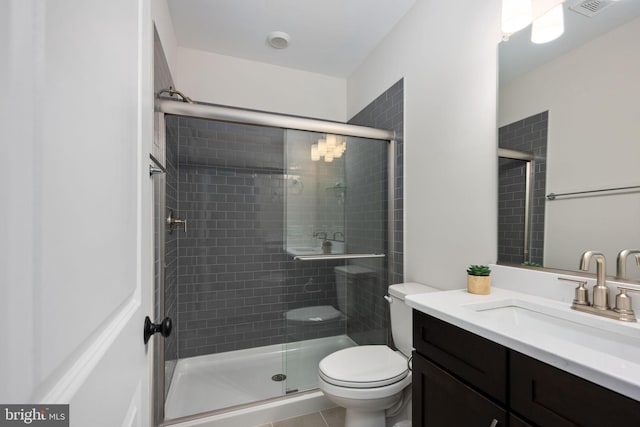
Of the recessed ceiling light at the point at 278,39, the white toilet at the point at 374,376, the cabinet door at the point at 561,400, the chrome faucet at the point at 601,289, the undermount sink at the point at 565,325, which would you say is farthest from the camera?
the recessed ceiling light at the point at 278,39

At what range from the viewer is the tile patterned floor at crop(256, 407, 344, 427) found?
5.61ft

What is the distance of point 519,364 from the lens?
741 mm

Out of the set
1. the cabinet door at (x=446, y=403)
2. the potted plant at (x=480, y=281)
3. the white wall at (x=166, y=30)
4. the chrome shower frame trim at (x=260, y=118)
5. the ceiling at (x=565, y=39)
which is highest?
the white wall at (x=166, y=30)

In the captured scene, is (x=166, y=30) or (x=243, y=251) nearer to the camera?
(x=166, y=30)

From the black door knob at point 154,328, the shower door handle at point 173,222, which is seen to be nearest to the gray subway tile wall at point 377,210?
the shower door handle at point 173,222

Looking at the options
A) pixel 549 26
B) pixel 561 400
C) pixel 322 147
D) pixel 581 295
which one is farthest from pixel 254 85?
pixel 561 400

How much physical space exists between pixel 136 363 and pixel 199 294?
1.99 meters

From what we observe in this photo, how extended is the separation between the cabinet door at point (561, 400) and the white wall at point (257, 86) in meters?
2.49

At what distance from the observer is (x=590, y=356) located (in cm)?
65

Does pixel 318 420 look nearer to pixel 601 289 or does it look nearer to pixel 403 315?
pixel 403 315

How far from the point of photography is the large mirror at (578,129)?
0.93 meters

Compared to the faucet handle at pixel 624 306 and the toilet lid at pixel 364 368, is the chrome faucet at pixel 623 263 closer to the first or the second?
the faucet handle at pixel 624 306

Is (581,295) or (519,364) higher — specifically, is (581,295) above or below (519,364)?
above

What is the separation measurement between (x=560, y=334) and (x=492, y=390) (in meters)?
0.33
